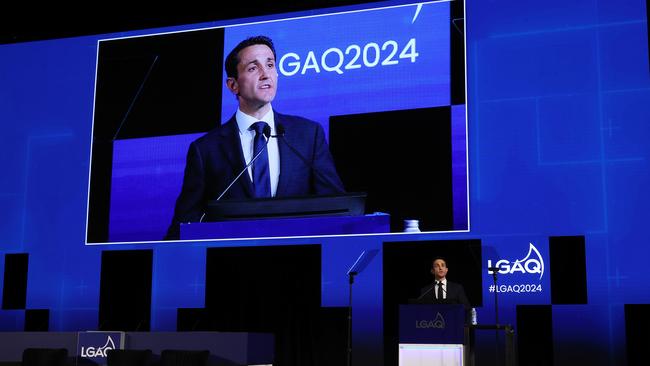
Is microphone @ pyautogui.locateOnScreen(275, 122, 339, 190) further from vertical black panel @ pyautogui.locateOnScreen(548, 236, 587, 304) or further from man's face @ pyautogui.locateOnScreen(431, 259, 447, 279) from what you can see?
vertical black panel @ pyautogui.locateOnScreen(548, 236, 587, 304)

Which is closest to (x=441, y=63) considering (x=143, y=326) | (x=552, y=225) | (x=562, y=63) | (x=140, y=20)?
(x=562, y=63)

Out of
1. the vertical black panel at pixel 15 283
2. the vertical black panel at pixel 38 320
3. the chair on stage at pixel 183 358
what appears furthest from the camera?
the vertical black panel at pixel 15 283

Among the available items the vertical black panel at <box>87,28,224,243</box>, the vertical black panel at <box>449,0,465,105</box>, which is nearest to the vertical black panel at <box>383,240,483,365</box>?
the vertical black panel at <box>449,0,465,105</box>

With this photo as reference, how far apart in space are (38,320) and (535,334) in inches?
216

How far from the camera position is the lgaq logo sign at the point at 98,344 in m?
7.23

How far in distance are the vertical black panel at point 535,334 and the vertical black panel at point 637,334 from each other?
2.22ft

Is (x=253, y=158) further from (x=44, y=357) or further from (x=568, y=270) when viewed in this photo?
(x=568, y=270)

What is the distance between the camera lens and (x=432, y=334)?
631 centimetres

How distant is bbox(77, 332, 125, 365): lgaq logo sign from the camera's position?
23.7ft

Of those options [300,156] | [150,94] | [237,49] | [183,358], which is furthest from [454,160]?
[150,94]

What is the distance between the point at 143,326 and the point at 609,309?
15.7 feet

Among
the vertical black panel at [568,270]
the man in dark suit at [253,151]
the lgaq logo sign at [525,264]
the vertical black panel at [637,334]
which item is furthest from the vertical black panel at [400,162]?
the vertical black panel at [637,334]

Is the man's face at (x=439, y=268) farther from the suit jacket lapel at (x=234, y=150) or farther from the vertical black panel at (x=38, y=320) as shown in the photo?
the vertical black panel at (x=38, y=320)

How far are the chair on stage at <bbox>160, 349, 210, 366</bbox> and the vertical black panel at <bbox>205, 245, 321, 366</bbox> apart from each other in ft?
5.35
